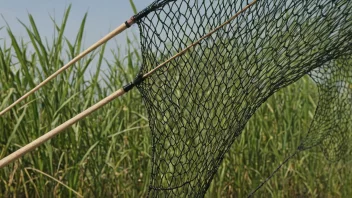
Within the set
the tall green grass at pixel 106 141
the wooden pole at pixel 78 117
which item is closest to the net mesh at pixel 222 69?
the wooden pole at pixel 78 117

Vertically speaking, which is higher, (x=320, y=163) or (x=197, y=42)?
(x=197, y=42)

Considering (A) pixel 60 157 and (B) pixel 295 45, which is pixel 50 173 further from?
(B) pixel 295 45

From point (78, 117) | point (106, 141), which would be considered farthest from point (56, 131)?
point (106, 141)

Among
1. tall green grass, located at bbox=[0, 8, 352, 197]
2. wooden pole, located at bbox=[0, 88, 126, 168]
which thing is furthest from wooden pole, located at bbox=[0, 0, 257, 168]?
tall green grass, located at bbox=[0, 8, 352, 197]

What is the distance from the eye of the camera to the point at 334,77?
2.67 m

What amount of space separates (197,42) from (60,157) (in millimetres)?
1502

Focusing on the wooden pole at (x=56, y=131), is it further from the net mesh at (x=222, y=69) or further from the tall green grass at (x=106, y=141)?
the tall green grass at (x=106, y=141)

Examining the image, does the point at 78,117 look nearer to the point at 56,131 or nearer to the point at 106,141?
the point at 56,131

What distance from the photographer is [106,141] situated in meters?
3.02

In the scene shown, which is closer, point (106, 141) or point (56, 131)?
point (56, 131)

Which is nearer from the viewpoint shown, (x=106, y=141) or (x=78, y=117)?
(x=78, y=117)

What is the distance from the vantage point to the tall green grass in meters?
2.78

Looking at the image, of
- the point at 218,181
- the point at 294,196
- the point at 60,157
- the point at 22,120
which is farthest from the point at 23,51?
the point at 294,196

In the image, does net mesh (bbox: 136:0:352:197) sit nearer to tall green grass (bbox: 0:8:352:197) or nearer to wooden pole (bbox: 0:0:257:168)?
wooden pole (bbox: 0:0:257:168)
